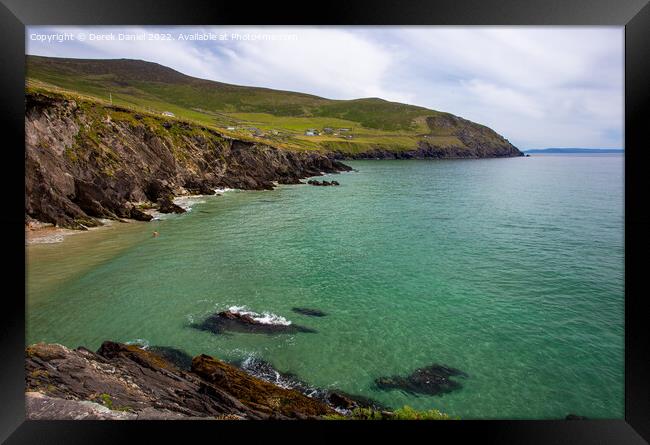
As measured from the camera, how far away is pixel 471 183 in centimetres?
6988

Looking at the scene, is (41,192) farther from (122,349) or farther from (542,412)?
(542,412)

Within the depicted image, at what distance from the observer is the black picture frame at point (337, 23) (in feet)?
20.8

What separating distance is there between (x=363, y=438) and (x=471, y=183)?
2761 inches

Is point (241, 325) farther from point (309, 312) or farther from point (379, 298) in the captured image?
point (379, 298)

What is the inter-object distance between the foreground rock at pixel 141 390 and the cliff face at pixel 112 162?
22.3m

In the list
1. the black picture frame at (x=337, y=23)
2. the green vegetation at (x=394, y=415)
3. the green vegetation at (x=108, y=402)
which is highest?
the black picture frame at (x=337, y=23)

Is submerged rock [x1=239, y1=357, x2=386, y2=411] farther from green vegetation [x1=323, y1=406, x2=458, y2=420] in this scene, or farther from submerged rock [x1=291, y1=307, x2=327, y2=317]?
submerged rock [x1=291, y1=307, x2=327, y2=317]

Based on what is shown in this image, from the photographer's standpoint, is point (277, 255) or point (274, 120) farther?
point (274, 120)

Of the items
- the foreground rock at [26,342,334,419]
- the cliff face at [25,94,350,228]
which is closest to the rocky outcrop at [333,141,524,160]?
the cliff face at [25,94,350,228]

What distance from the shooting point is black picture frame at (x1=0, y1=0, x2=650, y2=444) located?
6332 millimetres

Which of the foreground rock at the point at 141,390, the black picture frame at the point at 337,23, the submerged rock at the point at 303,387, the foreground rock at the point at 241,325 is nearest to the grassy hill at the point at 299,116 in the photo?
the foreground rock at the point at 241,325

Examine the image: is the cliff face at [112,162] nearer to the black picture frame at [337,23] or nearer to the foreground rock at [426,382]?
the black picture frame at [337,23]

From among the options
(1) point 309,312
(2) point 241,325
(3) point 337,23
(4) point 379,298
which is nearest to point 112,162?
(2) point 241,325
